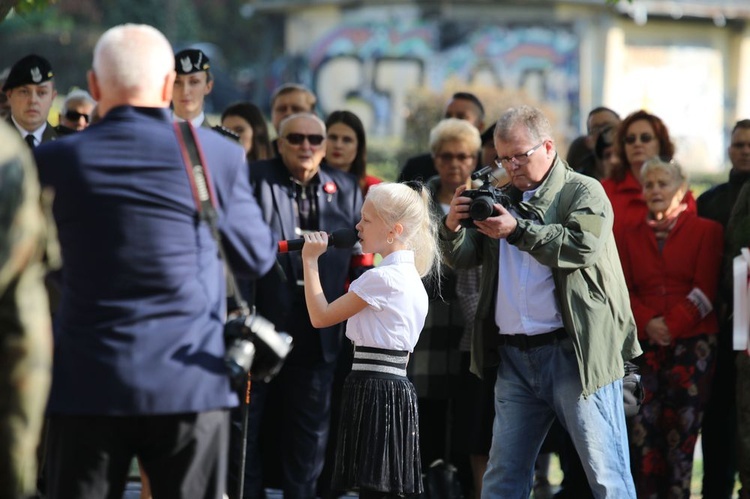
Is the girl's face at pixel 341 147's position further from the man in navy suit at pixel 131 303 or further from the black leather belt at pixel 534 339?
the man in navy suit at pixel 131 303

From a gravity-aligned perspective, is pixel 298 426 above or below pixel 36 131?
below

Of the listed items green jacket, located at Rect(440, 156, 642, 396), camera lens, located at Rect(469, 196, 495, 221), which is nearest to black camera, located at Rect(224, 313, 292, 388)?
camera lens, located at Rect(469, 196, 495, 221)

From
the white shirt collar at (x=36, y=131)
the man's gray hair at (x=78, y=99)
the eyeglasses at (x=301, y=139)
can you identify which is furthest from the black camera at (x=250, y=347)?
the man's gray hair at (x=78, y=99)

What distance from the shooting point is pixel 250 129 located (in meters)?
8.46

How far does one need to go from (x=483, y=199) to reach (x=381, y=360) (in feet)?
2.74

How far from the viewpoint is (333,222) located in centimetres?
731

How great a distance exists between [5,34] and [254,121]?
36.6m

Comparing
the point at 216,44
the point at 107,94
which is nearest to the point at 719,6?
the point at 216,44

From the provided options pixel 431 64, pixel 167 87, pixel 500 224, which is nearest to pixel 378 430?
pixel 500 224

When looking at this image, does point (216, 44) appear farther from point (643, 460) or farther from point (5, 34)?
point (643, 460)

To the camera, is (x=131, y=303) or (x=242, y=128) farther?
(x=242, y=128)

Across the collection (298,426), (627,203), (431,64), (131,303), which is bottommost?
(298,426)

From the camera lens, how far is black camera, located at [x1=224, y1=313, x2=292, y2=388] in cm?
402

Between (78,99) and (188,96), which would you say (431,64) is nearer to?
(78,99)
